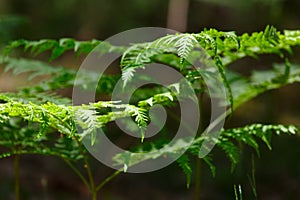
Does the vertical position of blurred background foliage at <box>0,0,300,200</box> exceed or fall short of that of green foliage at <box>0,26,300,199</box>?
it falls short

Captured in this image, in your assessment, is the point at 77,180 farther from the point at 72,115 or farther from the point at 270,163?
the point at 72,115

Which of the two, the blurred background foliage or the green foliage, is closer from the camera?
the green foliage

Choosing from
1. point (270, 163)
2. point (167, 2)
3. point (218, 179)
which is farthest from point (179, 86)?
point (167, 2)

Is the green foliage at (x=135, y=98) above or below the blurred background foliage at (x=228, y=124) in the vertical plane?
above

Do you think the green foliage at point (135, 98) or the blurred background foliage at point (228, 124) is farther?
the blurred background foliage at point (228, 124)
